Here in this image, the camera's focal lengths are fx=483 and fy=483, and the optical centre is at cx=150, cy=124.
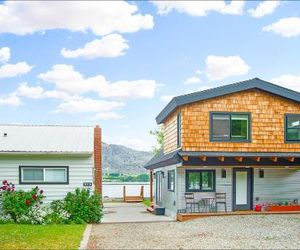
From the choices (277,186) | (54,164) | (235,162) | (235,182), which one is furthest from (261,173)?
(54,164)

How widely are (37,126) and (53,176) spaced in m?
5.47

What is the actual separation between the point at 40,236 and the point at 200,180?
930cm

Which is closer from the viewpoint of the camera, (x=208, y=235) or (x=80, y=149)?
(x=208, y=235)

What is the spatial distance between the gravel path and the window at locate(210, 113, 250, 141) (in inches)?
154

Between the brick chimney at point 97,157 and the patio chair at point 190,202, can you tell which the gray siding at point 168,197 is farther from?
the brick chimney at point 97,157

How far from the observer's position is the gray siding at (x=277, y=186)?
2384cm

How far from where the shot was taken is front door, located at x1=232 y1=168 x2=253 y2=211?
23.4 m

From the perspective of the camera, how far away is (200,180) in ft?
75.6

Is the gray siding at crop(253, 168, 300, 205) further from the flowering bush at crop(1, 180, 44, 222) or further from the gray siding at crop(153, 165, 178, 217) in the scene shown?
the flowering bush at crop(1, 180, 44, 222)

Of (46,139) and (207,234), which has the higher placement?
(46,139)

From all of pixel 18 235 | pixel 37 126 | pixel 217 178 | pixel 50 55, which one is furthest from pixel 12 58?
pixel 18 235

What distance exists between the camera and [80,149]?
2125 centimetres

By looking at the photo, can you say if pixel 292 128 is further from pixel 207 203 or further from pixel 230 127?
pixel 207 203

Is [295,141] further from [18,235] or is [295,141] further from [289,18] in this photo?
[18,235]
